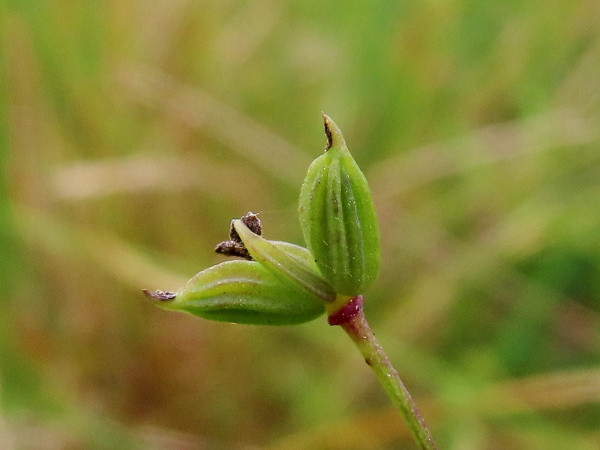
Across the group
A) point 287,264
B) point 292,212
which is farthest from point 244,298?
point 292,212

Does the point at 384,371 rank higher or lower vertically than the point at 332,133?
lower

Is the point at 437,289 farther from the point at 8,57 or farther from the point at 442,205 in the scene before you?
the point at 8,57

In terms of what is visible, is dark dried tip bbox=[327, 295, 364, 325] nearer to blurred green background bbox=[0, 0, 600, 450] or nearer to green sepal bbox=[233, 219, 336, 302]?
green sepal bbox=[233, 219, 336, 302]

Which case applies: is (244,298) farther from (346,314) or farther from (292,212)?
(292,212)

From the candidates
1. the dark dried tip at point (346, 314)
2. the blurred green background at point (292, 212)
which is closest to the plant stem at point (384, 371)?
the dark dried tip at point (346, 314)

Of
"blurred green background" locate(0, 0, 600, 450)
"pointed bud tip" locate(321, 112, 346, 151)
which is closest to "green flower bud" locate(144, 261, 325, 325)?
"pointed bud tip" locate(321, 112, 346, 151)


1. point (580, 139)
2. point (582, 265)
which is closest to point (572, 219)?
point (582, 265)
